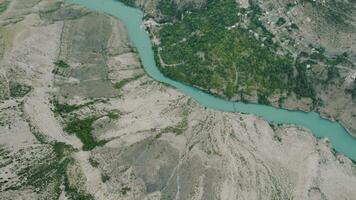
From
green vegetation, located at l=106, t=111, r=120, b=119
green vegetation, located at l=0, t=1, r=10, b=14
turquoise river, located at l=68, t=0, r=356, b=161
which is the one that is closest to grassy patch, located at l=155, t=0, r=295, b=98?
turquoise river, located at l=68, t=0, r=356, b=161

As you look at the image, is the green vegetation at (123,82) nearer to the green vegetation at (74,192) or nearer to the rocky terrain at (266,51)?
the rocky terrain at (266,51)

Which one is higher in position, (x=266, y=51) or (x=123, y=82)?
(x=266, y=51)

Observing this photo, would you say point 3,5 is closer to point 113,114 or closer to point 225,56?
point 113,114

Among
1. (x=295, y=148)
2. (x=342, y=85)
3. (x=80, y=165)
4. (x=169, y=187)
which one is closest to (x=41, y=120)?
→ (x=80, y=165)

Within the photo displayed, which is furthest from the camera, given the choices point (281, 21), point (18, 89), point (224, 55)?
point (281, 21)

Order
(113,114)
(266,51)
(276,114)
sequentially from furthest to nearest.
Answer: (266,51) < (276,114) < (113,114)

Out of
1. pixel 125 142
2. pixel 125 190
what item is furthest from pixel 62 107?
pixel 125 190

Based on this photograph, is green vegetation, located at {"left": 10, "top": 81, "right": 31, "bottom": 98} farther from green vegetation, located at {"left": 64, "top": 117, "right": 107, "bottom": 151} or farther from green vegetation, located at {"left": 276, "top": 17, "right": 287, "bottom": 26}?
green vegetation, located at {"left": 276, "top": 17, "right": 287, "bottom": 26}
